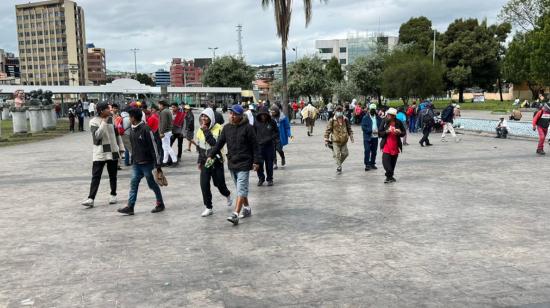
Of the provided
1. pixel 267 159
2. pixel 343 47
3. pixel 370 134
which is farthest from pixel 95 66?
pixel 267 159

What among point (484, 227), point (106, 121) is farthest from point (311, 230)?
point (106, 121)

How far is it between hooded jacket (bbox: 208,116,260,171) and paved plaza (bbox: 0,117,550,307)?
826 mm

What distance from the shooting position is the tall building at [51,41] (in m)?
141

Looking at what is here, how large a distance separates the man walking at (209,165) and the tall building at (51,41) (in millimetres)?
141435

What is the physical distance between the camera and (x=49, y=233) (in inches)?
262

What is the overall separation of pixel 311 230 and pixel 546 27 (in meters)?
39.8

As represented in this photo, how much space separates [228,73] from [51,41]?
329 feet

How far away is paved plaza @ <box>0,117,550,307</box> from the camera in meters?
4.42

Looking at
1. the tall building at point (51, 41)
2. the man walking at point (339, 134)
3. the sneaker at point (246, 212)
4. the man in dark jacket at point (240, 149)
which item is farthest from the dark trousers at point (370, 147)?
the tall building at point (51, 41)

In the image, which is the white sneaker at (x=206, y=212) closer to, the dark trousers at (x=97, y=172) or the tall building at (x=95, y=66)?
the dark trousers at (x=97, y=172)

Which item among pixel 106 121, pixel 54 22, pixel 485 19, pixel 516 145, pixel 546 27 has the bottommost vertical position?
pixel 516 145

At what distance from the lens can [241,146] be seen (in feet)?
22.9

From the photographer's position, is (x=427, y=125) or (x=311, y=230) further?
(x=427, y=125)

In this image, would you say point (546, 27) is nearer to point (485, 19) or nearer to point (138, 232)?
point (485, 19)
